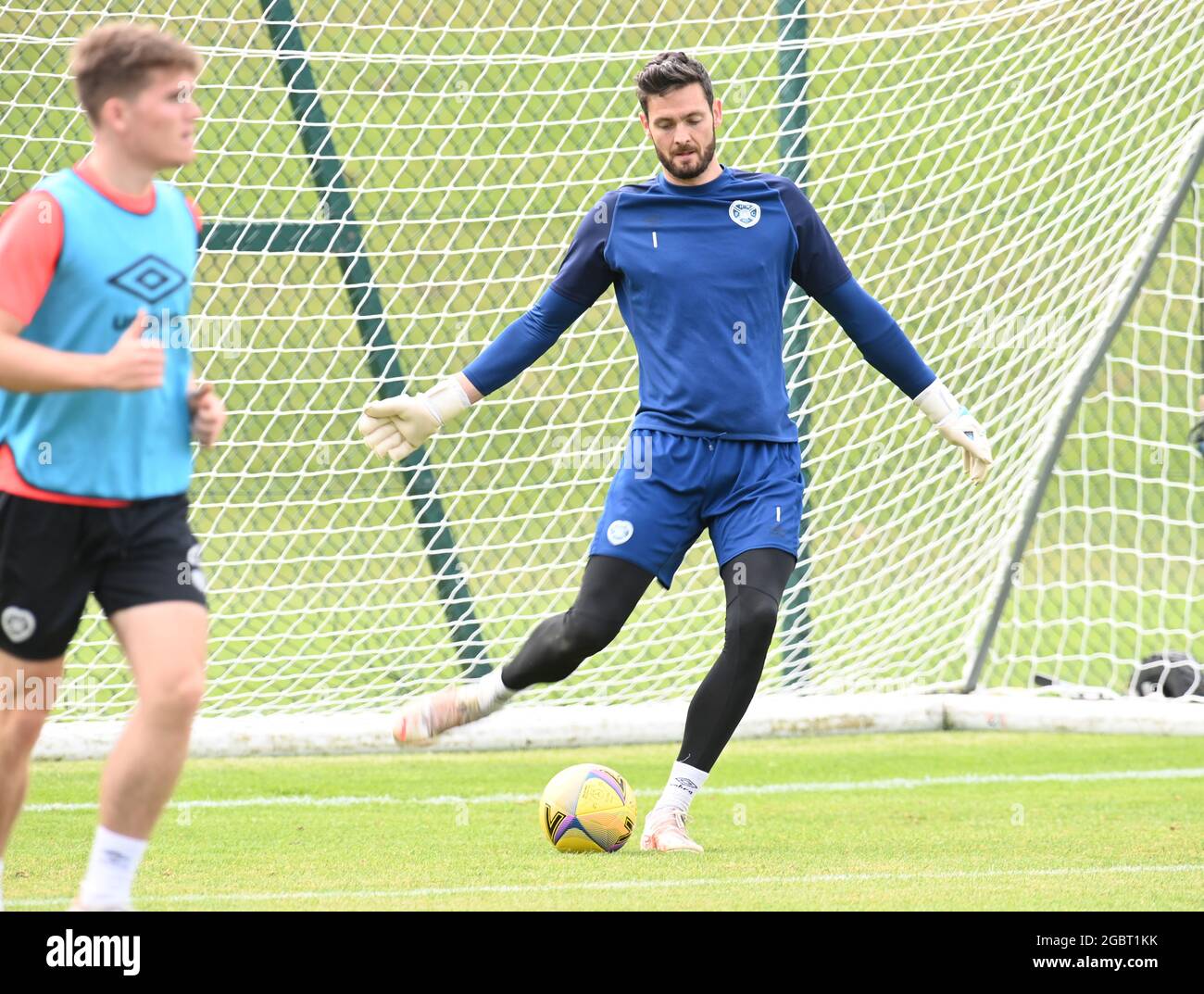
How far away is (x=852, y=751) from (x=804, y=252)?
2866 millimetres

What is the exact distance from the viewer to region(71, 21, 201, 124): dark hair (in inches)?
134

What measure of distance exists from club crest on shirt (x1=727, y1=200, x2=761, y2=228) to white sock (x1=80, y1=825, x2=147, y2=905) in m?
2.65

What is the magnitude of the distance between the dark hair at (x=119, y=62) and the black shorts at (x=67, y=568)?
779 millimetres

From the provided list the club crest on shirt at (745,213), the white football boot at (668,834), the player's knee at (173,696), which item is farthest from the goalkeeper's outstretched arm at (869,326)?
the player's knee at (173,696)

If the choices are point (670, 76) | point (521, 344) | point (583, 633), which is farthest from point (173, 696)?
point (670, 76)

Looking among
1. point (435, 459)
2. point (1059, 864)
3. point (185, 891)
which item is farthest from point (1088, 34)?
point (435, 459)

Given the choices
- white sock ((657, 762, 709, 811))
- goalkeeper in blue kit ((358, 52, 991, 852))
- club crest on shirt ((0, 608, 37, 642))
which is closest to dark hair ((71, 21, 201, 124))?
club crest on shirt ((0, 608, 37, 642))

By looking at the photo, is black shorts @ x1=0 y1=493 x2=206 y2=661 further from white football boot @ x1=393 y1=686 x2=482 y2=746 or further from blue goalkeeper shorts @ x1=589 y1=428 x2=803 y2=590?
blue goalkeeper shorts @ x1=589 y1=428 x2=803 y2=590

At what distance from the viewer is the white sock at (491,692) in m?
4.95

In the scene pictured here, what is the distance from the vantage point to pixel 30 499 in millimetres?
3389

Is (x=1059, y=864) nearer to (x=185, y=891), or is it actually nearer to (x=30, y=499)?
(x=185, y=891)

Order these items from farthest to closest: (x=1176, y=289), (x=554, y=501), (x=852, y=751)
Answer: (x=1176, y=289) → (x=554, y=501) → (x=852, y=751)

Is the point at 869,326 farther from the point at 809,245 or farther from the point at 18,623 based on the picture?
the point at 18,623

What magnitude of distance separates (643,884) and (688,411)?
137cm
